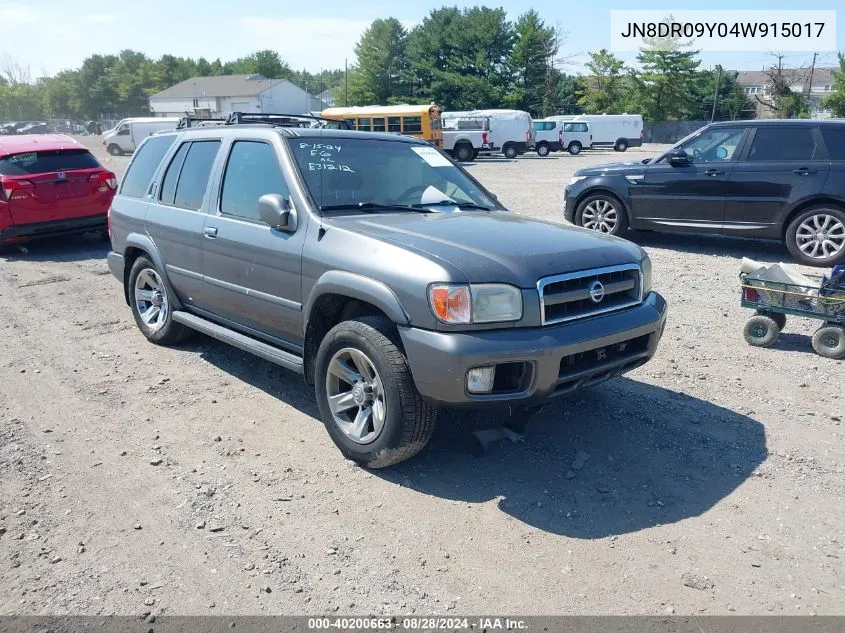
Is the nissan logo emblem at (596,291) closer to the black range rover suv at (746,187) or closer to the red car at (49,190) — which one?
the black range rover suv at (746,187)

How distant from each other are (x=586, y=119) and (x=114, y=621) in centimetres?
4262

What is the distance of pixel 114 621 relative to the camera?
2.74 meters

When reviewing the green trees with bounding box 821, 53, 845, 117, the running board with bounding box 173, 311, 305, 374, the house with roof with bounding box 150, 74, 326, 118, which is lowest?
the running board with bounding box 173, 311, 305, 374

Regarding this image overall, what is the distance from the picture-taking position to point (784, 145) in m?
9.07

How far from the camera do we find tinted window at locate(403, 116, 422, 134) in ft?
99.4

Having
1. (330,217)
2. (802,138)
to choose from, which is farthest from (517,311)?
(802,138)

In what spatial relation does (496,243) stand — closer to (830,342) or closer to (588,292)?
(588,292)

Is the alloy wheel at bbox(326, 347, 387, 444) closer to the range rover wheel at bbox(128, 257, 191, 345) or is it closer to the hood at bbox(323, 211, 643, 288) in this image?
the hood at bbox(323, 211, 643, 288)

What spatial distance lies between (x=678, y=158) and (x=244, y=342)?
733cm

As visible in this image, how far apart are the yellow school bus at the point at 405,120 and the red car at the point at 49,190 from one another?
65.5 feet

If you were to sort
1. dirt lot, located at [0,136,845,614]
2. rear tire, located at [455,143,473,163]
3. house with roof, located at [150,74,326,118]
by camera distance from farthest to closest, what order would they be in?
house with roof, located at [150,74,326,118]
rear tire, located at [455,143,473,163]
dirt lot, located at [0,136,845,614]

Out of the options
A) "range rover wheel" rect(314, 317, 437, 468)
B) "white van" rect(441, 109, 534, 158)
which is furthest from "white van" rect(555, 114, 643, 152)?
"range rover wheel" rect(314, 317, 437, 468)

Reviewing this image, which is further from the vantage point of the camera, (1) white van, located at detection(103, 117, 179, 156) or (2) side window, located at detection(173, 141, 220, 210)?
(1) white van, located at detection(103, 117, 179, 156)

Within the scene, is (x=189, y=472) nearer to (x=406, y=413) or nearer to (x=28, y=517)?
(x=28, y=517)
